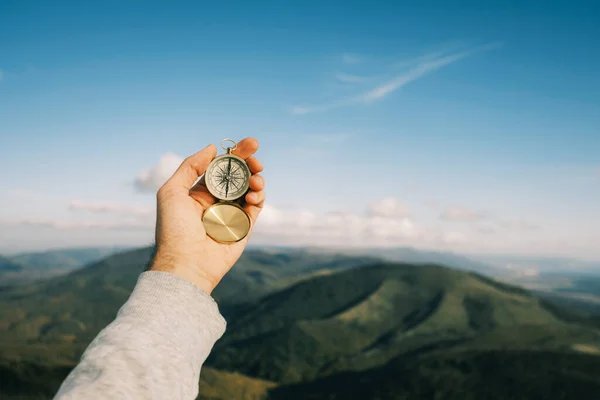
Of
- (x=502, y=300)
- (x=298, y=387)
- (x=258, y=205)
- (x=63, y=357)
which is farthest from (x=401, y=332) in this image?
(x=258, y=205)

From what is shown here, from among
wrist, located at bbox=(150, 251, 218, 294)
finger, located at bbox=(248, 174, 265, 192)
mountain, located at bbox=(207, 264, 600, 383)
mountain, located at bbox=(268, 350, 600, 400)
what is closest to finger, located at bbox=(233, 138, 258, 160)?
finger, located at bbox=(248, 174, 265, 192)

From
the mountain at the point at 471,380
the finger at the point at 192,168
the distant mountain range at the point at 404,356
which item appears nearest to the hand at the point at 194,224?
the finger at the point at 192,168

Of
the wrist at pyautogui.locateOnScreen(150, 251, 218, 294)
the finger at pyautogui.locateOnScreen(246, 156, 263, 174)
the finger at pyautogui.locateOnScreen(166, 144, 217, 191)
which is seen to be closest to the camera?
the wrist at pyautogui.locateOnScreen(150, 251, 218, 294)

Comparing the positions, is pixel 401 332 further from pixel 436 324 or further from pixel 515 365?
pixel 515 365

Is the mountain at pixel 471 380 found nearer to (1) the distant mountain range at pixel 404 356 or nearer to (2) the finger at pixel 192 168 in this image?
(1) the distant mountain range at pixel 404 356

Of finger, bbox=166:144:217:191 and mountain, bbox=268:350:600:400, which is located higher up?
finger, bbox=166:144:217:191

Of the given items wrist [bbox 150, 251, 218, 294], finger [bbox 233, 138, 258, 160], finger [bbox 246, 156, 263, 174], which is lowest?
wrist [bbox 150, 251, 218, 294]

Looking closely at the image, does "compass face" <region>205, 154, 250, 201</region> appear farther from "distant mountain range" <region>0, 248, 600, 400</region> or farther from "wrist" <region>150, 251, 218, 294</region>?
"distant mountain range" <region>0, 248, 600, 400</region>
